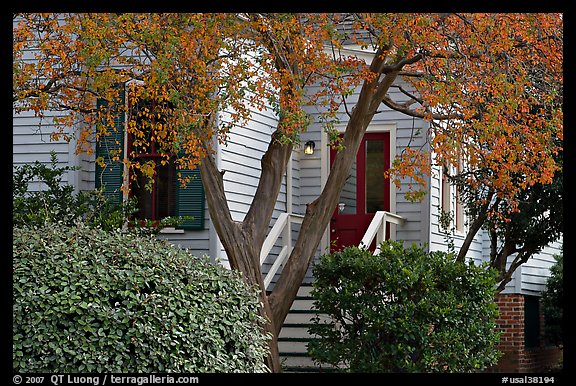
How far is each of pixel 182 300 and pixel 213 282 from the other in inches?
27.0

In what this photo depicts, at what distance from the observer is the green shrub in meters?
7.77

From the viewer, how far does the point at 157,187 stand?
13453mm

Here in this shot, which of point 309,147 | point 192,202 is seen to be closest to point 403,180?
point 309,147

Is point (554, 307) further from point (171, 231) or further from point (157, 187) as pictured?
point (157, 187)

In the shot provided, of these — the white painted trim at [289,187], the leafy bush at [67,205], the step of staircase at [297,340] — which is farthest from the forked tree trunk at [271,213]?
the white painted trim at [289,187]

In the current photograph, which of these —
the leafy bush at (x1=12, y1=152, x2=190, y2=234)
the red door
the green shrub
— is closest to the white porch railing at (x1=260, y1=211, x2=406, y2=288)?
the red door

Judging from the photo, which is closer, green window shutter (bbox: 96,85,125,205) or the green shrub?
the green shrub

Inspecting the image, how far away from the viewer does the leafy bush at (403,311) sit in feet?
36.2

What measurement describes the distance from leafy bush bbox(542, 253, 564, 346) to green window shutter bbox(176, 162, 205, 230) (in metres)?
8.74

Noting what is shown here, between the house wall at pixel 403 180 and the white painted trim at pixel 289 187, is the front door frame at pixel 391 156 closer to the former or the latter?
the house wall at pixel 403 180

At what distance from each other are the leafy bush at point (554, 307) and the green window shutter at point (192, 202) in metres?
8.74

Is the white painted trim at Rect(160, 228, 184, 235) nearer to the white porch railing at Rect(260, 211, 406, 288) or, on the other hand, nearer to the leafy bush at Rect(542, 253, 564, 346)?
the white porch railing at Rect(260, 211, 406, 288)
